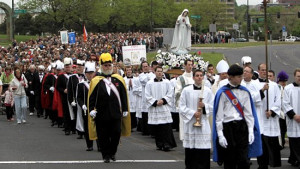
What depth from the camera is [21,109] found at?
2195 cm

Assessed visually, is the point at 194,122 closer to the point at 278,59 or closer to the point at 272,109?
the point at 272,109

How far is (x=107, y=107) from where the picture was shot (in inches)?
523

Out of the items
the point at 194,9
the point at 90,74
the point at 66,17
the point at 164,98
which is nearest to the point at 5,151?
the point at 90,74

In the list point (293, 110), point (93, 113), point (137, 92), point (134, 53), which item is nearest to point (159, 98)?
point (93, 113)

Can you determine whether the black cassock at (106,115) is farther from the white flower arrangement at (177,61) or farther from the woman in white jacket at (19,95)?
the woman in white jacket at (19,95)

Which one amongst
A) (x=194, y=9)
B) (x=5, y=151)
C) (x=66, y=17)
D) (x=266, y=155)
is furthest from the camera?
(x=194, y=9)

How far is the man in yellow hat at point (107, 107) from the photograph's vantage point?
43.5ft

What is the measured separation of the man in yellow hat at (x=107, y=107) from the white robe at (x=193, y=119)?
1971 millimetres

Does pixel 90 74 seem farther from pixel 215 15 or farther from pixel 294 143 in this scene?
pixel 215 15

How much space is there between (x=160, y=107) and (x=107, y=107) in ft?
7.85

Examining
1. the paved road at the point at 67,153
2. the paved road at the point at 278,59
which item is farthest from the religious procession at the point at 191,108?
the paved road at the point at 278,59

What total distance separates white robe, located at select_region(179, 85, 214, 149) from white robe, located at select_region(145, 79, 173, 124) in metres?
3.46

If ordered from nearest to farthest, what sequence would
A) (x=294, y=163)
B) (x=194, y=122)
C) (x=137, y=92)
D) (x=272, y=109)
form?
(x=194, y=122), (x=272, y=109), (x=294, y=163), (x=137, y=92)

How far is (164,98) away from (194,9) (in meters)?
88.7
